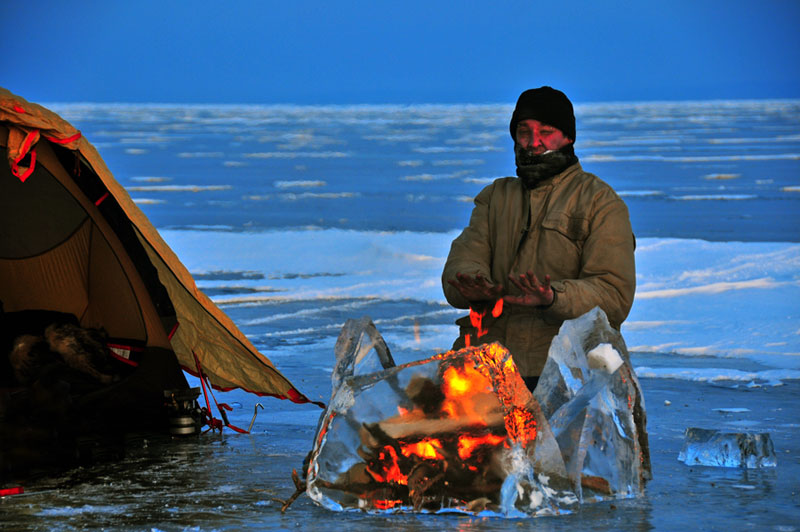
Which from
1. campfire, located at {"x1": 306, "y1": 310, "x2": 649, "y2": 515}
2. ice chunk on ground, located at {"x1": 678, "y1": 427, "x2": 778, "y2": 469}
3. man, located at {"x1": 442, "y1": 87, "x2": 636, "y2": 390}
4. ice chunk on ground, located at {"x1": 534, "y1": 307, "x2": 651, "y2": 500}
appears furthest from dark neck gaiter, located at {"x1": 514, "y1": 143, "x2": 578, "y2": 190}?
ice chunk on ground, located at {"x1": 678, "y1": 427, "x2": 778, "y2": 469}

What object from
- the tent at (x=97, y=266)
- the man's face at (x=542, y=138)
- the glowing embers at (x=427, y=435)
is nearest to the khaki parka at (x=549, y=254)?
the man's face at (x=542, y=138)

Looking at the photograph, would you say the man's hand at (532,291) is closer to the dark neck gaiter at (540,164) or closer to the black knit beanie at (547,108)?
the dark neck gaiter at (540,164)

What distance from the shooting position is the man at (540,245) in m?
4.11

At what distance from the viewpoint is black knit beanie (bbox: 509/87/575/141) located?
14.1 ft

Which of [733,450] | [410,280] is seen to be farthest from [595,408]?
[410,280]

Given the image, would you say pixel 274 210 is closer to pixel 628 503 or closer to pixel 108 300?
pixel 108 300

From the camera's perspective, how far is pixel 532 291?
12.8 ft

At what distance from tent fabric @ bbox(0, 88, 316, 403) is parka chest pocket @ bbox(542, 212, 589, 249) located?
158cm

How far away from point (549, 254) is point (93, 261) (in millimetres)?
2510

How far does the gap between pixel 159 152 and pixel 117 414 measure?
15.6m

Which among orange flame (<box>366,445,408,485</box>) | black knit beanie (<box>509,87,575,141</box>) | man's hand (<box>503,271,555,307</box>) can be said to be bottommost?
orange flame (<box>366,445,408,485</box>)

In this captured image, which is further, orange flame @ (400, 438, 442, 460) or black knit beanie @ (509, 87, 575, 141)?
black knit beanie @ (509, 87, 575, 141)

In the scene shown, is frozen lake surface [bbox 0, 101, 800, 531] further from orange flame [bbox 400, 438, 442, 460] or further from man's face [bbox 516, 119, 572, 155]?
man's face [bbox 516, 119, 572, 155]

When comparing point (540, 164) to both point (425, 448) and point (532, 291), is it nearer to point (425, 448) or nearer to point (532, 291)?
point (532, 291)
